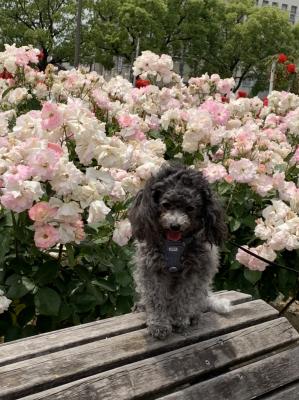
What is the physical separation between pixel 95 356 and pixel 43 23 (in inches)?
1262

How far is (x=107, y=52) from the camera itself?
33.4 meters

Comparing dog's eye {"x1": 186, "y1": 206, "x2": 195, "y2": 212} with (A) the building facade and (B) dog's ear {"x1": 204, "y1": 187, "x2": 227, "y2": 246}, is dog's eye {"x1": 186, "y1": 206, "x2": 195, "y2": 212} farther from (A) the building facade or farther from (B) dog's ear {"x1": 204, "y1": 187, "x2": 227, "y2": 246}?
(A) the building facade

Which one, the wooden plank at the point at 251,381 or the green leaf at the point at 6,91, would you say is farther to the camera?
the green leaf at the point at 6,91

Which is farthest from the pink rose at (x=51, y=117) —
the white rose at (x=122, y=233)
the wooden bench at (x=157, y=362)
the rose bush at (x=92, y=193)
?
the wooden bench at (x=157, y=362)

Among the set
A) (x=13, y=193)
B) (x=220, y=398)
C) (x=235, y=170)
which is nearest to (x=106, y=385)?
(x=220, y=398)

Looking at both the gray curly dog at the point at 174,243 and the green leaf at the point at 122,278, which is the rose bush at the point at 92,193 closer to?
the green leaf at the point at 122,278

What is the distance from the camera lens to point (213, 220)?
2.26 meters

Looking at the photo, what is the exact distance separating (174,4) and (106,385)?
35.9 m

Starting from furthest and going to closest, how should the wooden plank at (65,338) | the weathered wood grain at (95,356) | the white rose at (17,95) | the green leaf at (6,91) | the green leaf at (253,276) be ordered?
the green leaf at (6,91) < the white rose at (17,95) < the green leaf at (253,276) < the wooden plank at (65,338) < the weathered wood grain at (95,356)

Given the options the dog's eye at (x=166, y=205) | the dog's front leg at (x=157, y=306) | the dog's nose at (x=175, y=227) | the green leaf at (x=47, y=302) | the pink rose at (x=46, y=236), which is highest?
the dog's eye at (x=166, y=205)

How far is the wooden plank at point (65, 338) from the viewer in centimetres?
190

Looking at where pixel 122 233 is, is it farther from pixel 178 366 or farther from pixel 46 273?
pixel 178 366

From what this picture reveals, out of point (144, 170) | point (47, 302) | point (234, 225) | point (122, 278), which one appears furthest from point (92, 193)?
point (234, 225)

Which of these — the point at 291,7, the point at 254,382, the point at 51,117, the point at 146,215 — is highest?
the point at 51,117
